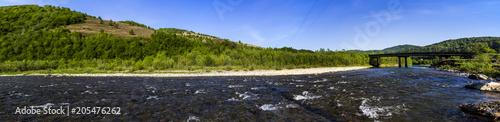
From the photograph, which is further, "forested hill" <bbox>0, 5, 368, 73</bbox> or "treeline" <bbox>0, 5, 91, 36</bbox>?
"treeline" <bbox>0, 5, 91, 36</bbox>

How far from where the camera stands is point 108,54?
9025 cm

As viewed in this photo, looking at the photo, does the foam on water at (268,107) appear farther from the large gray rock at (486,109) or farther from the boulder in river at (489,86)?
the boulder in river at (489,86)

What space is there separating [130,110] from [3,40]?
A: 137 meters

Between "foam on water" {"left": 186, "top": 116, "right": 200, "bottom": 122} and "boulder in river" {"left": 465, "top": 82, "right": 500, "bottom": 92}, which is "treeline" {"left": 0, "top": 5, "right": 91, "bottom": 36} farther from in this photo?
"boulder in river" {"left": 465, "top": 82, "right": 500, "bottom": 92}

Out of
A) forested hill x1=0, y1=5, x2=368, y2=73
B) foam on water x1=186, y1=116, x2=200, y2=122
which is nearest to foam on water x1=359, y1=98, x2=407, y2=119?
foam on water x1=186, y1=116, x2=200, y2=122

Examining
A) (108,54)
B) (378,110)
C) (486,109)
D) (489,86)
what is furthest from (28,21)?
(489,86)

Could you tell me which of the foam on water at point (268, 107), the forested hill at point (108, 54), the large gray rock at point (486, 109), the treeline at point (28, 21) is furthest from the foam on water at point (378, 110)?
the treeline at point (28, 21)

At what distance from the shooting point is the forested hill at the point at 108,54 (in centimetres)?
6069

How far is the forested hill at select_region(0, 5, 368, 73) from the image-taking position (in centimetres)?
6069

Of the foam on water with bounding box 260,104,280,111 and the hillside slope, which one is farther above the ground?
the hillside slope

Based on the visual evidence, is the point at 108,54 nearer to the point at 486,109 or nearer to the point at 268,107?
the point at 268,107

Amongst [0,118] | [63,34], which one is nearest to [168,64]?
[0,118]

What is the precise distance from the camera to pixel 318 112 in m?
8.66

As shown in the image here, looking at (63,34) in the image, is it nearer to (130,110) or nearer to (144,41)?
(144,41)
